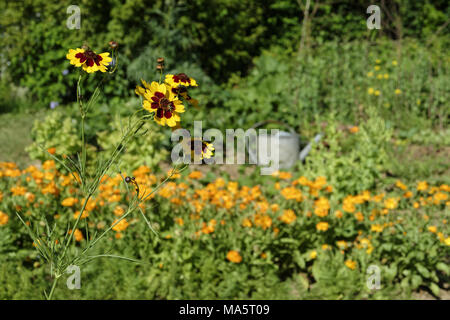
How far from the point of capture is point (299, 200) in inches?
106

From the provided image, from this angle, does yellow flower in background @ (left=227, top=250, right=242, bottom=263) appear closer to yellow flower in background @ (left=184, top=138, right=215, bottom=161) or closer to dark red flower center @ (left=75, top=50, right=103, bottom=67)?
yellow flower in background @ (left=184, top=138, right=215, bottom=161)

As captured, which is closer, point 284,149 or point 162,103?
point 162,103

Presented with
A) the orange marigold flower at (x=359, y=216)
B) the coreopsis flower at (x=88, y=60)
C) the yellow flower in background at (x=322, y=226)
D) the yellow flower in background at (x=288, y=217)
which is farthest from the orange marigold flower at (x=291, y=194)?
the coreopsis flower at (x=88, y=60)

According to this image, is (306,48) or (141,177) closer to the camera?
(141,177)

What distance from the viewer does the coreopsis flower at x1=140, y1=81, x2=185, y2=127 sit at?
106cm

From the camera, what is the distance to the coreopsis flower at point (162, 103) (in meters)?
1.06

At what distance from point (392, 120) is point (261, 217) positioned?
327cm

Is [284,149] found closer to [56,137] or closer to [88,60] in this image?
[56,137]

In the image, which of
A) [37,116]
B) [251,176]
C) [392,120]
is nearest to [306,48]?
[392,120]

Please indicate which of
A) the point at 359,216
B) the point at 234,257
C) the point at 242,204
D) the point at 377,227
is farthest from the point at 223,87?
the point at 234,257

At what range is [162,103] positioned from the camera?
1.07 meters

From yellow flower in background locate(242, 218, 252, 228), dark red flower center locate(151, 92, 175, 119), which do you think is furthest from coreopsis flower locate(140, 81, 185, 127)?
yellow flower in background locate(242, 218, 252, 228)

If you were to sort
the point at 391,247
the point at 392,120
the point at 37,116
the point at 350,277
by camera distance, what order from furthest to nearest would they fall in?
the point at 37,116
the point at 392,120
the point at 391,247
the point at 350,277
